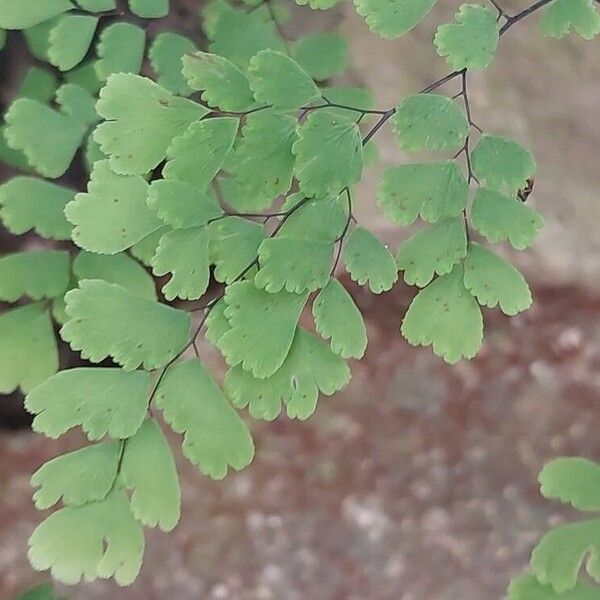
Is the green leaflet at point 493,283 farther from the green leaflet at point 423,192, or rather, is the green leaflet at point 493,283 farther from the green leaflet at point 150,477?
the green leaflet at point 150,477

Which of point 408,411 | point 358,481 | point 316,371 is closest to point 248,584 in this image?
point 358,481

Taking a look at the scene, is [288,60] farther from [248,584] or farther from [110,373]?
[248,584]

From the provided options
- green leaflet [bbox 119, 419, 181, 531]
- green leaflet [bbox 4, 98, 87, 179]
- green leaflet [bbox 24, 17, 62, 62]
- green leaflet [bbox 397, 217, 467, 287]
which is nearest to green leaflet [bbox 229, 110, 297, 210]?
green leaflet [bbox 397, 217, 467, 287]

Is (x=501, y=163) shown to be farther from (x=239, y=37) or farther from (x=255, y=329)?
(x=239, y=37)

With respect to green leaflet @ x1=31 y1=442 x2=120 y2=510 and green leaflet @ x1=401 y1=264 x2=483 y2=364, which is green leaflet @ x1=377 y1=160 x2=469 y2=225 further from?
green leaflet @ x1=31 y1=442 x2=120 y2=510

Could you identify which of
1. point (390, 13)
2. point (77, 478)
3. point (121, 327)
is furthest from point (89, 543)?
point (390, 13)

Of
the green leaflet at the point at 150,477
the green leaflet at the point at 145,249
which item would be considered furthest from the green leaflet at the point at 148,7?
the green leaflet at the point at 150,477
